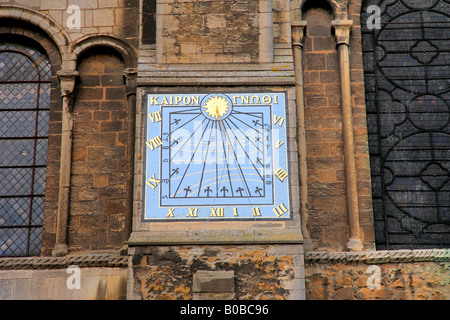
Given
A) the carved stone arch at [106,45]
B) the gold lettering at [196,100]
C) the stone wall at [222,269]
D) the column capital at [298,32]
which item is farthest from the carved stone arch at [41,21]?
the stone wall at [222,269]

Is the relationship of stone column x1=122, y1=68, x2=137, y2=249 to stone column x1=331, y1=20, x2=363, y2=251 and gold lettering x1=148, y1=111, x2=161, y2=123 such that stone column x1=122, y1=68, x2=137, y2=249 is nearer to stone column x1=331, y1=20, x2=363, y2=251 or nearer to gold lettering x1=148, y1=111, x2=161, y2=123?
gold lettering x1=148, y1=111, x2=161, y2=123

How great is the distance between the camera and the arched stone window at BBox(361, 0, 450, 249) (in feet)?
42.7

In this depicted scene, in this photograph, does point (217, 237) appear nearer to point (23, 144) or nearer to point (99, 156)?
point (99, 156)

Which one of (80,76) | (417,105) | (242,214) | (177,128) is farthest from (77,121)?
(417,105)

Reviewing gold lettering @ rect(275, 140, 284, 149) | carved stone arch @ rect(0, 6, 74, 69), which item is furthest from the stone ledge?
carved stone arch @ rect(0, 6, 74, 69)

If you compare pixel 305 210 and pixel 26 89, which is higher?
pixel 26 89

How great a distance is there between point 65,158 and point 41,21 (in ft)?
7.41

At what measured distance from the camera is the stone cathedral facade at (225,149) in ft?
39.0

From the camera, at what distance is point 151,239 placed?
11.8m

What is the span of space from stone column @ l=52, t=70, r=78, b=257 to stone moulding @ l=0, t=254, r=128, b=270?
0.16 meters

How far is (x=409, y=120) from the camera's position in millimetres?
13508

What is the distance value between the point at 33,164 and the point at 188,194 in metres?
2.75

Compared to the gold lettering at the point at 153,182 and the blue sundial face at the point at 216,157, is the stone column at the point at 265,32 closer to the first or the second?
the blue sundial face at the point at 216,157

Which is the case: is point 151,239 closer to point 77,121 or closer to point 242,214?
point 242,214
